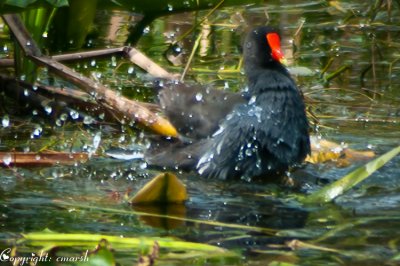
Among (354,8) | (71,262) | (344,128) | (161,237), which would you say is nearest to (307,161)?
(344,128)

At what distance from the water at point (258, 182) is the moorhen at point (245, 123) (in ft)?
0.30

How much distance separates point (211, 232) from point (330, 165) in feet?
4.20

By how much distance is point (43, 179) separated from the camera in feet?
14.7

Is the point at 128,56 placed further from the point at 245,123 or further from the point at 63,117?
the point at 245,123

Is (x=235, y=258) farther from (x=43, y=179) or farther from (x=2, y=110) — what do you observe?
(x=2, y=110)

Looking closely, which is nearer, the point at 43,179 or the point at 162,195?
the point at 162,195

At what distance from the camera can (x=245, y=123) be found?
478cm

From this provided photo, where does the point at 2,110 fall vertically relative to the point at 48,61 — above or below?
below

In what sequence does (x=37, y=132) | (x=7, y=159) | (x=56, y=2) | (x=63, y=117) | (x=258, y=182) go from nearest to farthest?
(x=7, y=159) → (x=258, y=182) → (x=56, y=2) → (x=37, y=132) → (x=63, y=117)

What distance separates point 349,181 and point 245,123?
938mm

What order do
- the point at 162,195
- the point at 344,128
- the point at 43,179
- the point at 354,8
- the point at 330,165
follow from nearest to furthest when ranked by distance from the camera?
the point at 162,195 < the point at 43,179 < the point at 330,165 < the point at 344,128 < the point at 354,8

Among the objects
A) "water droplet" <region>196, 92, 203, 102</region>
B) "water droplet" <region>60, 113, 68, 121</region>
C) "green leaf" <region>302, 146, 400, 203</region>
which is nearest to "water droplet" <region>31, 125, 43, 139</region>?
"water droplet" <region>60, 113, 68, 121</region>

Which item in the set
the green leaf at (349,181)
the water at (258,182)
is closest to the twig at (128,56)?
the water at (258,182)

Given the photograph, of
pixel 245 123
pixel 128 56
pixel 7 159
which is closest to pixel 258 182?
pixel 245 123
